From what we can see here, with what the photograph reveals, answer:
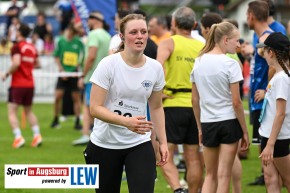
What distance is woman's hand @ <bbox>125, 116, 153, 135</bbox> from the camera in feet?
22.7

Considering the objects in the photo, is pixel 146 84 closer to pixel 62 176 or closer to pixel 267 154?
pixel 62 176

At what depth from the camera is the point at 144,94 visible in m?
7.29

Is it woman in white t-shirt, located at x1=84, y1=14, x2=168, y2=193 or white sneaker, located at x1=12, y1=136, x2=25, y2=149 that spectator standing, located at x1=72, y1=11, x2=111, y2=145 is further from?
woman in white t-shirt, located at x1=84, y1=14, x2=168, y2=193

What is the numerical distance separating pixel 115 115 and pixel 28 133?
442 inches

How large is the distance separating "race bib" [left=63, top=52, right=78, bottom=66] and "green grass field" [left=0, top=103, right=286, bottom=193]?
57.2 inches

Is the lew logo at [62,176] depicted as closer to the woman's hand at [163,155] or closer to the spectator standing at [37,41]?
the woman's hand at [163,155]

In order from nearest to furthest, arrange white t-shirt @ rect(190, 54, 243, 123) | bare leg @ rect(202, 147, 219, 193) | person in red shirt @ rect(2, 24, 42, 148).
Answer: white t-shirt @ rect(190, 54, 243, 123)
bare leg @ rect(202, 147, 219, 193)
person in red shirt @ rect(2, 24, 42, 148)

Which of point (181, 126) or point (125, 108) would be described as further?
point (181, 126)

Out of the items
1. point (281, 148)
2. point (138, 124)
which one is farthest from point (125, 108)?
point (281, 148)

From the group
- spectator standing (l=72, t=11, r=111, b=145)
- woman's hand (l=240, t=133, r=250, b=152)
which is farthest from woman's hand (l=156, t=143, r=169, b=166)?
spectator standing (l=72, t=11, r=111, b=145)

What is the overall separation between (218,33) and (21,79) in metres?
7.49

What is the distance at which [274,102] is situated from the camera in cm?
856

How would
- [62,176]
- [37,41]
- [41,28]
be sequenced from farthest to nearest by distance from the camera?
[41,28] → [37,41] → [62,176]

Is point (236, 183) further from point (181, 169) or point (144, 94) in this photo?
point (181, 169)
